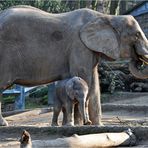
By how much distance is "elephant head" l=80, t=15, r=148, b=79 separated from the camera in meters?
8.36

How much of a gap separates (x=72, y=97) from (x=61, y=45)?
104 cm

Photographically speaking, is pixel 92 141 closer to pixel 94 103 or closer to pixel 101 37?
pixel 94 103

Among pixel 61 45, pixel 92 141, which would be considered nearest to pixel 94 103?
pixel 61 45

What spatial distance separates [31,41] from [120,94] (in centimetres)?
938

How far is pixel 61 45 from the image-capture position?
8273mm

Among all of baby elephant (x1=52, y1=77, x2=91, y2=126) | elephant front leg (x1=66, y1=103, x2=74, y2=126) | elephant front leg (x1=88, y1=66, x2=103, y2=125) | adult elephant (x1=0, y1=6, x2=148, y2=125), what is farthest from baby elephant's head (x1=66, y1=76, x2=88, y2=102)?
elephant front leg (x1=88, y1=66, x2=103, y2=125)

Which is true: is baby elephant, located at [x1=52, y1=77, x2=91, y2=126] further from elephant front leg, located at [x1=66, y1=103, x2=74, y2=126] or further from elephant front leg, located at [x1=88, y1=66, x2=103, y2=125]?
elephant front leg, located at [x1=88, y1=66, x2=103, y2=125]

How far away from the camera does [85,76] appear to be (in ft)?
26.7

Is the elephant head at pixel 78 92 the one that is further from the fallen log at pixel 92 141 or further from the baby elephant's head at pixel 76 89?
the fallen log at pixel 92 141

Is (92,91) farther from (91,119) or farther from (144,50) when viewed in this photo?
(144,50)

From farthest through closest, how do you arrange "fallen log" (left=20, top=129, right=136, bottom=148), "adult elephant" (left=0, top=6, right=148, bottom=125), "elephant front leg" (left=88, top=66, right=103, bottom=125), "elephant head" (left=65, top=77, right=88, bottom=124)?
"elephant front leg" (left=88, top=66, right=103, bottom=125)
"adult elephant" (left=0, top=6, right=148, bottom=125)
"elephant head" (left=65, top=77, right=88, bottom=124)
"fallen log" (left=20, top=129, right=136, bottom=148)

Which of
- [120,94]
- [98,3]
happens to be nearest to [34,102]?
[120,94]

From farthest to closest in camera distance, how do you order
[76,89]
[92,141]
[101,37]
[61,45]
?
[101,37] < [61,45] < [76,89] < [92,141]

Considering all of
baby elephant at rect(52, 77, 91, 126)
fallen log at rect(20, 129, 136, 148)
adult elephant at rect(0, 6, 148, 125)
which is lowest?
fallen log at rect(20, 129, 136, 148)
